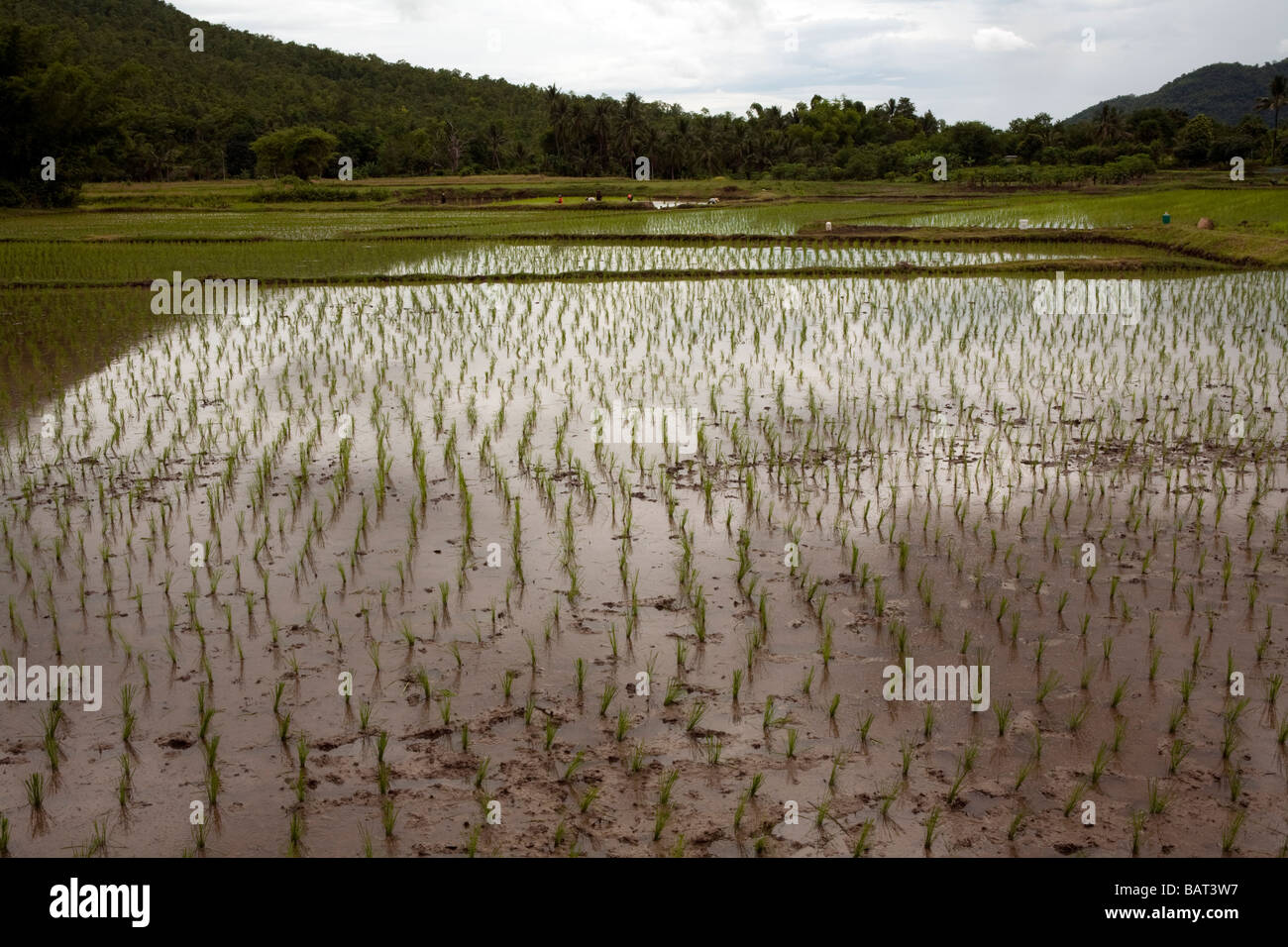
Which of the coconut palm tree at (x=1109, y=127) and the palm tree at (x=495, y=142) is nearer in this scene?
the coconut palm tree at (x=1109, y=127)

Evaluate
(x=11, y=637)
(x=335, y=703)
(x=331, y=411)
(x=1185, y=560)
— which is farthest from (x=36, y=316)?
(x=1185, y=560)

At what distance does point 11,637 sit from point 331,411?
3358 mm

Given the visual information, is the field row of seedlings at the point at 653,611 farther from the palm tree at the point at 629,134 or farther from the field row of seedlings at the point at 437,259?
the palm tree at the point at 629,134

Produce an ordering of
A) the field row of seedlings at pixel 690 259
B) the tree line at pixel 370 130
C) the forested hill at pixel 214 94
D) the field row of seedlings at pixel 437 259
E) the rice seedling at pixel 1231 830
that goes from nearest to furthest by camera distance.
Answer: the rice seedling at pixel 1231 830, the field row of seedlings at pixel 437 259, the field row of seedlings at pixel 690 259, the tree line at pixel 370 130, the forested hill at pixel 214 94

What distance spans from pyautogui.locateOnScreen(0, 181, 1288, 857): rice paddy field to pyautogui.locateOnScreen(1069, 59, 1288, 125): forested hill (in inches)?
3308

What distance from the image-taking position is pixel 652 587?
3.88m

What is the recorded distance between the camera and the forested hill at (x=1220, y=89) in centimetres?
8125

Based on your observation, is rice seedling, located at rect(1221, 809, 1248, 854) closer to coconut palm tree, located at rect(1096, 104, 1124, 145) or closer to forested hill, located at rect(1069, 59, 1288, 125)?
coconut palm tree, located at rect(1096, 104, 1124, 145)

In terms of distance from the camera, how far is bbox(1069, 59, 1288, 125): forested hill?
81.2 metres

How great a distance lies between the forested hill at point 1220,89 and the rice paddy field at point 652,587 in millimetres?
84018

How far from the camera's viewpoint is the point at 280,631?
11.5ft

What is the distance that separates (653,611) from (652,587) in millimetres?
228

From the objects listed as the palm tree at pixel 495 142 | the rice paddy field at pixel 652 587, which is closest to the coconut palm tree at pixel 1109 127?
the palm tree at pixel 495 142
